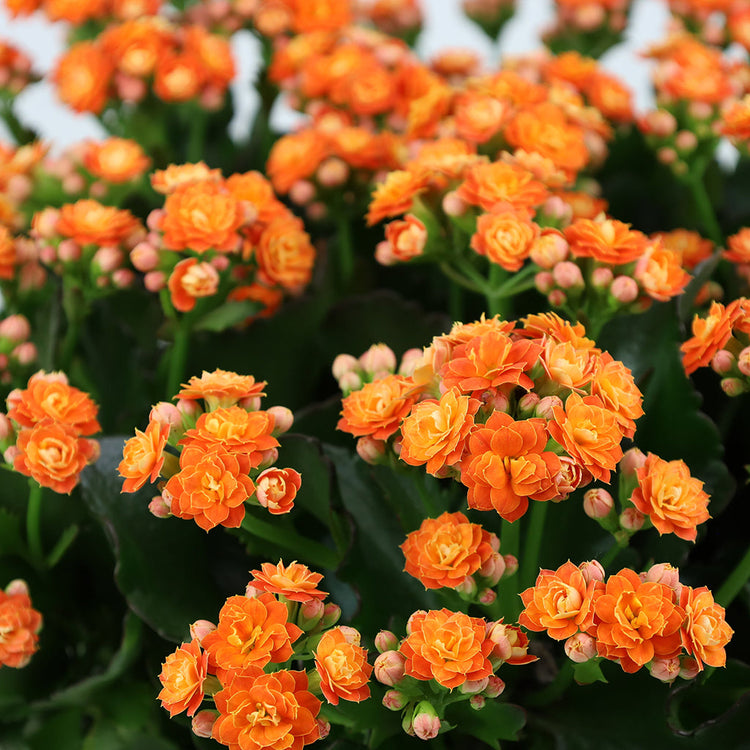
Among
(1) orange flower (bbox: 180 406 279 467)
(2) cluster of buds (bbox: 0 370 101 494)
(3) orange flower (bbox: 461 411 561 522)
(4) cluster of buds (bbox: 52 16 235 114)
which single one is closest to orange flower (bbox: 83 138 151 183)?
(4) cluster of buds (bbox: 52 16 235 114)

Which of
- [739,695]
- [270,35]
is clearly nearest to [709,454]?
[739,695]

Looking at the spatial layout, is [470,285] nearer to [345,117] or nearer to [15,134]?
[345,117]

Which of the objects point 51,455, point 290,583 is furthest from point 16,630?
point 290,583

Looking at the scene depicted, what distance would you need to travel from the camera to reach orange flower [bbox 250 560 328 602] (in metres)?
0.42

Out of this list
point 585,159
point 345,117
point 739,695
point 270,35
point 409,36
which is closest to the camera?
point 739,695

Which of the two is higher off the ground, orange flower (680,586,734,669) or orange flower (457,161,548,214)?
orange flower (457,161,548,214)

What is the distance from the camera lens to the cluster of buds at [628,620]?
1.33 feet

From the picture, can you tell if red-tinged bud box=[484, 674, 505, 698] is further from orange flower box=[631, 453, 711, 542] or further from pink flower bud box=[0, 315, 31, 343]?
pink flower bud box=[0, 315, 31, 343]

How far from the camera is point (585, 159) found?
2.39ft

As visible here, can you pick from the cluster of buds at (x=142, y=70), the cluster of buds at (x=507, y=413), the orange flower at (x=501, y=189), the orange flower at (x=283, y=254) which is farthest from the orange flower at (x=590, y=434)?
the cluster of buds at (x=142, y=70)

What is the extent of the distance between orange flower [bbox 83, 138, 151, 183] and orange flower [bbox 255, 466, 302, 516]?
41 centimetres

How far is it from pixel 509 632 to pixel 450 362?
13 centimetres

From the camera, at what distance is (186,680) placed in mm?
407

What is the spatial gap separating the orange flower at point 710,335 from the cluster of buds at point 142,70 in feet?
1.71
